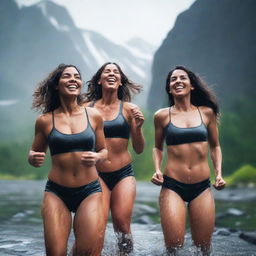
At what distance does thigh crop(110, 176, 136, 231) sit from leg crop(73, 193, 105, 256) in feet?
4.56

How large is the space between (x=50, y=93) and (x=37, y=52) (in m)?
122

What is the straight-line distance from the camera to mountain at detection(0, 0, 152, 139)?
11444 centimetres

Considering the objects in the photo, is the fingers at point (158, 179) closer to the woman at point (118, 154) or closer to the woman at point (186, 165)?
the woman at point (186, 165)

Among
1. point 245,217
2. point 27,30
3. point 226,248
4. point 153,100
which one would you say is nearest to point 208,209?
point 226,248

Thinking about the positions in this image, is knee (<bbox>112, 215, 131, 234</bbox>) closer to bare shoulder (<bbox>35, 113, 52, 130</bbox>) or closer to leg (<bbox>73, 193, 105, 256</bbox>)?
leg (<bbox>73, 193, 105, 256</bbox>)

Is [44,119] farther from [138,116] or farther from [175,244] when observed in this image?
[175,244]

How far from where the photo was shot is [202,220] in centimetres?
480

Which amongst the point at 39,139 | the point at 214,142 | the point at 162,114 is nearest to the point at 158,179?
the point at 162,114

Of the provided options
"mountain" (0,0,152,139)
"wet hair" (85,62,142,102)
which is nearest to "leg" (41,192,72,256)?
"wet hair" (85,62,142,102)

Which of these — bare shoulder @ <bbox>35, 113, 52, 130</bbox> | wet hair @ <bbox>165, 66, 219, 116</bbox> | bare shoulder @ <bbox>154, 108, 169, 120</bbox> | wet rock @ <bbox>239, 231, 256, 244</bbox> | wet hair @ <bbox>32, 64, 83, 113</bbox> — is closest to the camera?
bare shoulder @ <bbox>35, 113, 52, 130</bbox>

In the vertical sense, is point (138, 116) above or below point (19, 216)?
above

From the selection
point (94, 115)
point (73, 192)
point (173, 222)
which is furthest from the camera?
point (173, 222)

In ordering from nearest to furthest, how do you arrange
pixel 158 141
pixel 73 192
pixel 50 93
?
pixel 73 192 < pixel 50 93 < pixel 158 141

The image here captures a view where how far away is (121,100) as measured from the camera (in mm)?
6164
